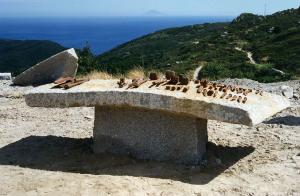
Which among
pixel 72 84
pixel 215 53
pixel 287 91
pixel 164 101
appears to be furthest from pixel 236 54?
pixel 164 101

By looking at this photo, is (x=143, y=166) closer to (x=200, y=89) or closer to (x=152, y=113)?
(x=152, y=113)

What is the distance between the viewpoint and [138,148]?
371 inches

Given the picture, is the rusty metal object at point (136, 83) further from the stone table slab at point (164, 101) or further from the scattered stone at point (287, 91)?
the scattered stone at point (287, 91)

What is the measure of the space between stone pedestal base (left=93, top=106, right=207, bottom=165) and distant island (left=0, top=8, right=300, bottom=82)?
38.2ft

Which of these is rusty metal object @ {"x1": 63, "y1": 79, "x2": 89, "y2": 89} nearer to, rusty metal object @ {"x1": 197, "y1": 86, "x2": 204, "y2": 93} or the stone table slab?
the stone table slab

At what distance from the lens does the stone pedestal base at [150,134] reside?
29.7 feet

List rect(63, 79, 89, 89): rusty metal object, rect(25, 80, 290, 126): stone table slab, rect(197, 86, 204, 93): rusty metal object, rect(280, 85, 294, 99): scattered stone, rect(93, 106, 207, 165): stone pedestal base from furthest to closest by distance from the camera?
rect(280, 85, 294, 99): scattered stone, rect(63, 79, 89, 89): rusty metal object, rect(93, 106, 207, 165): stone pedestal base, rect(197, 86, 204, 93): rusty metal object, rect(25, 80, 290, 126): stone table slab

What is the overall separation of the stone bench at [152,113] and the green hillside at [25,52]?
94.0 m

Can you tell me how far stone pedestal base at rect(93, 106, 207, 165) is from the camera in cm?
904

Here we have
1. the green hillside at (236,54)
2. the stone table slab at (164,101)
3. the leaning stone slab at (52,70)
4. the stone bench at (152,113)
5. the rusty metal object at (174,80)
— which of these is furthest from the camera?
the green hillside at (236,54)

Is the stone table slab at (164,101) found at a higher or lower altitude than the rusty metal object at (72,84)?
lower

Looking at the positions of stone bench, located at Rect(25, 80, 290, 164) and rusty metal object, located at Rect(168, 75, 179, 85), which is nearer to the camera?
stone bench, located at Rect(25, 80, 290, 164)

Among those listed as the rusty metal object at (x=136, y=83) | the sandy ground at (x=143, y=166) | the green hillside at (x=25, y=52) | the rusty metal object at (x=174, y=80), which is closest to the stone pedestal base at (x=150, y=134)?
the sandy ground at (x=143, y=166)

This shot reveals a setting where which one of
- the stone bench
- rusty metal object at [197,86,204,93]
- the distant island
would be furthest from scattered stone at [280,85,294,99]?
rusty metal object at [197,86,204,93]
